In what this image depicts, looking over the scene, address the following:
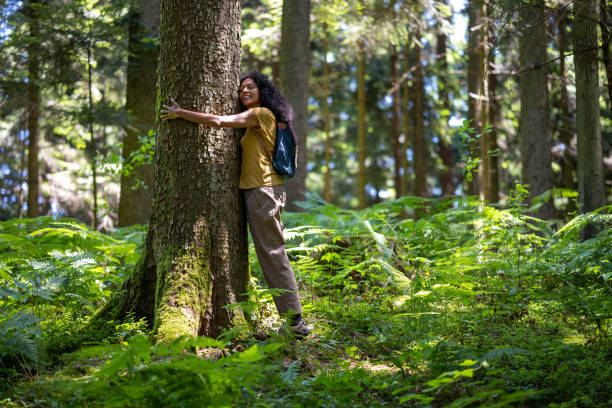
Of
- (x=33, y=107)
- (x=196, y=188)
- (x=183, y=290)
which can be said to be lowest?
(x=183, y=290)

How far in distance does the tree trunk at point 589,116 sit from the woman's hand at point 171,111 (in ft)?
20.5

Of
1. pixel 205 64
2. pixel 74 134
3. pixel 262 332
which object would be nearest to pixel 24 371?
pixel 262 332

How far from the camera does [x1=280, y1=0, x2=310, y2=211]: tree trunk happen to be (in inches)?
422

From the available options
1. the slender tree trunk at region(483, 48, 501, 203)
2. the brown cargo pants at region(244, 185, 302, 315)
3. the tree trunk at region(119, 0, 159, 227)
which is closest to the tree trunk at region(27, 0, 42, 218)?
the tree trunk at region(119, 0, 159, 227)

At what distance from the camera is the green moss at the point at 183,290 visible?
4125 mm

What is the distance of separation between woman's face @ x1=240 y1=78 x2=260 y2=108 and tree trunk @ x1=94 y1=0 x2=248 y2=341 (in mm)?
122

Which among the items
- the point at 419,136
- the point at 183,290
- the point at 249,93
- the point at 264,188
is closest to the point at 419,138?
the point at 419,136

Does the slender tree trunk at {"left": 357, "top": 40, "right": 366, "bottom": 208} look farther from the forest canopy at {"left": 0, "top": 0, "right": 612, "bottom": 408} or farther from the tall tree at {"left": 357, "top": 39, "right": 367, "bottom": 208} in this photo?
the forest canopy at {"left": 0, "top": 0, "right": 612, "bottom": 408}

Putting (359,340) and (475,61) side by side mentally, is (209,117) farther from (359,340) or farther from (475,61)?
(475,61)

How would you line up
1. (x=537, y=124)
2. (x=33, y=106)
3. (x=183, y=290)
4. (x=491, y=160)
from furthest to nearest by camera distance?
(x=33, y=106)
(x=491, y=160)
(x=537, y=124)
(x=183, y=290)

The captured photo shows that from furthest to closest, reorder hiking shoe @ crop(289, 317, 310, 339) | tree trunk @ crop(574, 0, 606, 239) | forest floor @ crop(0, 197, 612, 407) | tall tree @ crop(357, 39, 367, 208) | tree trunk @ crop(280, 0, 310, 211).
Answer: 1. tall tree @ crop(357, 39, 367, 208)
2. tree trunk @ crop(280, 0, 310, 211)
3. tree trunk @ crop(574, 0, 606, 239)
4. hiking shoe @ crop(289, 317, 310, 339)
5. forest floor @ crop(0, 197, 612, 407)

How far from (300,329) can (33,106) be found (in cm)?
1312

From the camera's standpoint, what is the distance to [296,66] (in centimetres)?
1078

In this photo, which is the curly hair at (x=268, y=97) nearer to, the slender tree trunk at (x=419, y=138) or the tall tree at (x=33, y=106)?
the tall tree at (x=33, y=106)
